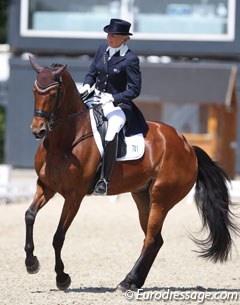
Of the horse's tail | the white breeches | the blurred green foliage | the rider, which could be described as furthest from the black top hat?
the blurred green foliage

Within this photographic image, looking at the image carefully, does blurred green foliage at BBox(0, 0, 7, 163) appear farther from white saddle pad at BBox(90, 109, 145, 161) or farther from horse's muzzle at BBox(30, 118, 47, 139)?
horse's muzzle at BBox(30, 118, 47, 139)

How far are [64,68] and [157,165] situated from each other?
154 cm

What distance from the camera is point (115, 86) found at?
9.18 metres

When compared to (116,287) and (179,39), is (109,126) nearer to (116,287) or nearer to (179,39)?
(116,287)

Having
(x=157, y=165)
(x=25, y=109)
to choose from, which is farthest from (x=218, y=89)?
(x=157, y=165)

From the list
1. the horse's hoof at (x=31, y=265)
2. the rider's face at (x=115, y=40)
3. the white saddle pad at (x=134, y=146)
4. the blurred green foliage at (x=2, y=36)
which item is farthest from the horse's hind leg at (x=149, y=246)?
the blurred green foliage at (x=2, y=36)

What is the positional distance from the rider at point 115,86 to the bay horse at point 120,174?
0.14 meters

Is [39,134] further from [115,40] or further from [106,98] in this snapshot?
[115,40]

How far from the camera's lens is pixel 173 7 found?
988 inches

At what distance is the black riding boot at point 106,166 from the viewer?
8898 mm

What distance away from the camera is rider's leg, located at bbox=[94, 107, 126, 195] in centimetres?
890

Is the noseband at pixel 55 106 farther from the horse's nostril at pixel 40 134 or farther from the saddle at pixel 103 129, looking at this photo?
the saddle at pixel 103 129

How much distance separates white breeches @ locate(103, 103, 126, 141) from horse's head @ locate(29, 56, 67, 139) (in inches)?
26.4

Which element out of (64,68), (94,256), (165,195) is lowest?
(94,256)
